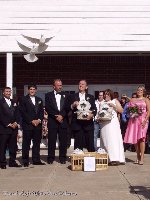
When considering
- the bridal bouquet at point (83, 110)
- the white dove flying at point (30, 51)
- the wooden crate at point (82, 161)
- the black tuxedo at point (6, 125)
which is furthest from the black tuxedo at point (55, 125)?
the white dove flying at point (30, 51)

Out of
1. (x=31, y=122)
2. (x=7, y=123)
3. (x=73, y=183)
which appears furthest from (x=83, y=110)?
(x=73, y=183)

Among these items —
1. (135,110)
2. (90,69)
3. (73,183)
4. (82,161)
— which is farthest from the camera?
(90,69)

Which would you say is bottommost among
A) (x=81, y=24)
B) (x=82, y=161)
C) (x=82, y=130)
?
(x=82, y=161)

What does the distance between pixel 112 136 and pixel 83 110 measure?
84 centimetres

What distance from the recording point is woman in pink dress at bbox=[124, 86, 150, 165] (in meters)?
9.95

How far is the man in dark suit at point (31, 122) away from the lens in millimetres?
9828

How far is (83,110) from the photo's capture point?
9688 millimetres

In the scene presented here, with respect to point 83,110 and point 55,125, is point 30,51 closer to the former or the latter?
point 55,125

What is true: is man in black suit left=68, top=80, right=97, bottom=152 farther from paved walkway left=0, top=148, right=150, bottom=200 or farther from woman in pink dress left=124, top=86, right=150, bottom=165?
woman in pink dress left=124, top=86, right=150, bottom=165

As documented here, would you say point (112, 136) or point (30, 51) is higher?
point (30, 51)

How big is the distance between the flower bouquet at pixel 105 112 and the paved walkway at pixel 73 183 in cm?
99

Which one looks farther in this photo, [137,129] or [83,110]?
[137,129]

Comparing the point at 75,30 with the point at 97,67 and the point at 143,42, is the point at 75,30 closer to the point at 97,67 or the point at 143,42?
the point at 143,42

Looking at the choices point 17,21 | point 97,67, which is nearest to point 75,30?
point 17,21
